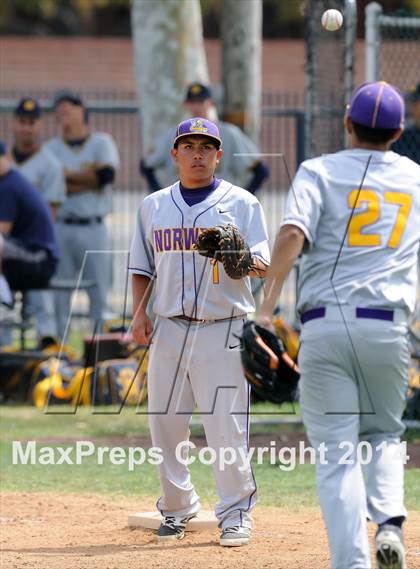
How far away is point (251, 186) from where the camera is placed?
11.9 metres

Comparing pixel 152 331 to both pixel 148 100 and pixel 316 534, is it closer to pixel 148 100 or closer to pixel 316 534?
pixel 316 534

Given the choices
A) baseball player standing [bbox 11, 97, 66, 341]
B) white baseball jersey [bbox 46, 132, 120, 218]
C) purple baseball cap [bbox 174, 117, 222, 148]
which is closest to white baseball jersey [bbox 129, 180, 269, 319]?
purple baseball cap [bbox 174, 117, 222, 148]

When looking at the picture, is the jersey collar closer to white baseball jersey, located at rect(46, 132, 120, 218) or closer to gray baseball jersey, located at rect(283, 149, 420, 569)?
gray baseball jersey, located at rect(283, 149, 420, 569)

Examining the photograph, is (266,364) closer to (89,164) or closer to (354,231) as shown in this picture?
(354,231)

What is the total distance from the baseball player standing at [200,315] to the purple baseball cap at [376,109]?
1.31 meters

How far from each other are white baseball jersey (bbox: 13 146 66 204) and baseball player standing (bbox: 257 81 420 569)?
8.00 meters

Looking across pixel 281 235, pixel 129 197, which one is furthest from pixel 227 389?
pixel 129 197

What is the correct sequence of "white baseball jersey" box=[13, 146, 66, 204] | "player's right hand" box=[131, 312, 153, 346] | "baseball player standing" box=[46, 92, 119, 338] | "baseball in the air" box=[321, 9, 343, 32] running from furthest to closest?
1. "baseball player standing" box=[46, 92, 119, 338]
2. "white baseball jersey" box=[13, 146, 66, 204]
3. "baseball in the air" box=[321, 9, 343, 32]
4. "player's right hand" box=[131, 312, 153, 346]

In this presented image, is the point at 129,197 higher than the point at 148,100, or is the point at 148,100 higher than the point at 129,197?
the point at 148,100

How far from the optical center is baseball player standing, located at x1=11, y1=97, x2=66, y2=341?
41.8 feet

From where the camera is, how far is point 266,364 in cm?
504

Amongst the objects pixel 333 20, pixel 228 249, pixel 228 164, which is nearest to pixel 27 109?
pixel 228 164

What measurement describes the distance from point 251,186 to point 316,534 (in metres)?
5.63

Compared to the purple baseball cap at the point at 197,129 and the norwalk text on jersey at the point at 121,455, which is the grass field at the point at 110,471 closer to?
the norwalk text on jersey at the point at 121,455
